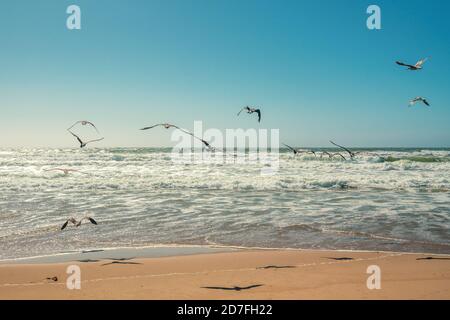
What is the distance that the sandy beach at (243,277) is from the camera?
5.25 metres

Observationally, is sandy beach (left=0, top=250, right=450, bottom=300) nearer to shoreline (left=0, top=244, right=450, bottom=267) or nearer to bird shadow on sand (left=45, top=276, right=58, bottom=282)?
bird shadow on sand (left=45, top=276, right=58, bottom=282)

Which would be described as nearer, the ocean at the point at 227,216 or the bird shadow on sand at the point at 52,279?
the bird shadow on sand at the point at 52,279

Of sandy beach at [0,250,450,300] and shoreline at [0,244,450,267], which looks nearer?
sandy beach at [0,250,450,300]

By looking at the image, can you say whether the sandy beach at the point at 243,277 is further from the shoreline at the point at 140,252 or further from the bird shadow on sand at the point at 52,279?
the shoreline at the point at 140,252

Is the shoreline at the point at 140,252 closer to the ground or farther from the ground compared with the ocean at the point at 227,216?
closer to the ground

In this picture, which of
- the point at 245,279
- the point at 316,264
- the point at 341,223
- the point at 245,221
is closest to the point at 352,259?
the point at 316,264

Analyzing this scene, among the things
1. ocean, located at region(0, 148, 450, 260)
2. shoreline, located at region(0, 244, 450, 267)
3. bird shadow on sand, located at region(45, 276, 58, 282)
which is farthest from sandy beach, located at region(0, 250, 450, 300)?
ocean, located at region(0, 148, 450, 260)

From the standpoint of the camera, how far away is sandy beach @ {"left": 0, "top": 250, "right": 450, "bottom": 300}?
5246mm

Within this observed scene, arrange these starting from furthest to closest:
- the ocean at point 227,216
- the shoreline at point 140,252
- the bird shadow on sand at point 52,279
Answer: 1. the ocean at point 227,216
2. the shoreline at point 140,252
3. the bird shadow on sand at point 52,279

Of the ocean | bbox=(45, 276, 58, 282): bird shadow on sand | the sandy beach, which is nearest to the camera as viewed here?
the sandy beach

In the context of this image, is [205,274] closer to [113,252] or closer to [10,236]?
[113,252]

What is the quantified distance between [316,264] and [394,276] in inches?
48.6

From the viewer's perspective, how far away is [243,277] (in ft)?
19.7

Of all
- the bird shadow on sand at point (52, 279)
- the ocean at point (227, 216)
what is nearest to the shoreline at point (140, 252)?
the ocean at point (227, 216)
